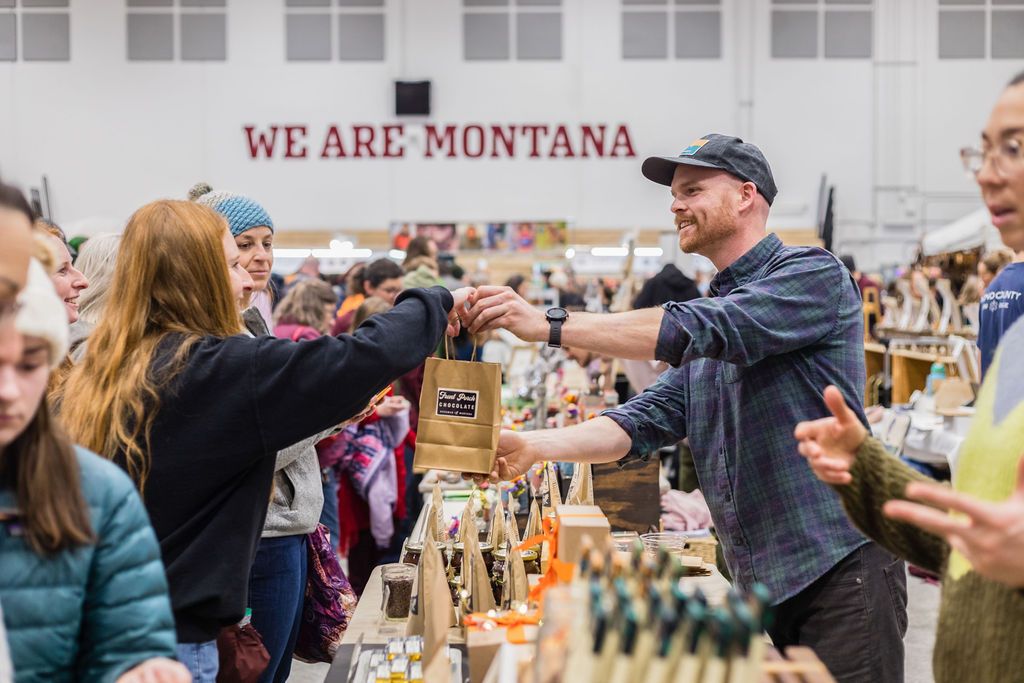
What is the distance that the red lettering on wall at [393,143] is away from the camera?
16875 millimetres

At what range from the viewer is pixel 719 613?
1.12 m

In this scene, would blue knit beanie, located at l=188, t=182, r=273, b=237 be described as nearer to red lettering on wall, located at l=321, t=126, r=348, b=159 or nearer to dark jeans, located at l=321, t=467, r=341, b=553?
dark jeans, located at l=321, t=467, r=341, b=553

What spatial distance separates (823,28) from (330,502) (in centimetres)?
1509

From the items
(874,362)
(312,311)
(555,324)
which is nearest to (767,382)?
(555,324)

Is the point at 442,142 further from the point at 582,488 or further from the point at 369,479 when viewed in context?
the point at 582,488

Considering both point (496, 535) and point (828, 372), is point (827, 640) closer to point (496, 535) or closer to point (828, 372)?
point (828, 372)

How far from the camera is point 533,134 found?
16906 mm

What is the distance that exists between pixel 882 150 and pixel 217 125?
11.3m

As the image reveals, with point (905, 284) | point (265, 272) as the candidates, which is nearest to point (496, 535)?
point (265, 272)

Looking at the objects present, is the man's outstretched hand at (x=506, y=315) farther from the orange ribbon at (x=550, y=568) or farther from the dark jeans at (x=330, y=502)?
the dark jeans at (x=330, y=502)

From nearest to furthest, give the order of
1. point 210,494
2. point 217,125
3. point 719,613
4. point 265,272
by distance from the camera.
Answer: point 719,613
point 210,494
point 265,272
point 217,125

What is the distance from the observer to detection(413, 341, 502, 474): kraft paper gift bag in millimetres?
2332

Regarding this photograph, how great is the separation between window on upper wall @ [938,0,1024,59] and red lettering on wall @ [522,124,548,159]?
23.0ft

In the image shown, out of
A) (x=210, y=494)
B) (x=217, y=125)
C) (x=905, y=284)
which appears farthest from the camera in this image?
(x=217, y=125)
